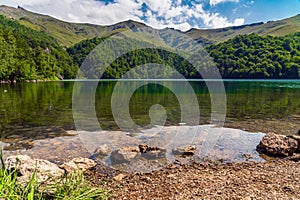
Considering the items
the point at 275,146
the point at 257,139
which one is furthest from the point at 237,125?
the point at 275,146

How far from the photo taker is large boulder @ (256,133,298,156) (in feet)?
37.7

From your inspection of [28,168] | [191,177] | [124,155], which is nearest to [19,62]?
[124,155]

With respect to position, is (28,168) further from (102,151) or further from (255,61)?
(255,61)

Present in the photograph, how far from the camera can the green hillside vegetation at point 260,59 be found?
164 metres

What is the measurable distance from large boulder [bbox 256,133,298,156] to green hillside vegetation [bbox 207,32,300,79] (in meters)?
166

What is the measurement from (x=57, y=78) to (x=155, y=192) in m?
144

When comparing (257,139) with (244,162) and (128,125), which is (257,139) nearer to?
(244,162)

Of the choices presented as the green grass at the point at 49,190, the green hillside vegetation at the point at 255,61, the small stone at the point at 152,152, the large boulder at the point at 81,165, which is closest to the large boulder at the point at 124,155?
the small stone at the point at 152,152

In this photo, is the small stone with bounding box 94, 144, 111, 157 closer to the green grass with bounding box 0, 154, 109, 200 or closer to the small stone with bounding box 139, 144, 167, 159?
the small stone with bounding box 139, 144, 167, 159

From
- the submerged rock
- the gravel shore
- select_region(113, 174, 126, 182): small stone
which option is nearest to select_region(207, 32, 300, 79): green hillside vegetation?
the submerged rock

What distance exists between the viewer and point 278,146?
38.2 ft

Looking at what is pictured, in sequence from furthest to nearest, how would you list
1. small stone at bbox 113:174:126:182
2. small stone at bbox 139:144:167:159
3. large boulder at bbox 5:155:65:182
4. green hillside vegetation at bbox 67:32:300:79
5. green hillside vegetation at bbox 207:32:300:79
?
green hillside vegetation at bbox 207:32:300:79
green hillside vegetation at bbox 67:32:300:79
small stone at bbox 139:144:167:159
small stone at bbox 113:174:126:182
large boulder at bbox 5:155:65:182

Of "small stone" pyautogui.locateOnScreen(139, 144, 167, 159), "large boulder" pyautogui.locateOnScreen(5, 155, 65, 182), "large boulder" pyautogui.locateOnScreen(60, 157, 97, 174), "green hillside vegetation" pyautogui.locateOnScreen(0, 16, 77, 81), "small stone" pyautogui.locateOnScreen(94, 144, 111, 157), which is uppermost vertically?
"green hillside vegetation" pyautogui.locateOnScreen(0, 16, 77, 81)

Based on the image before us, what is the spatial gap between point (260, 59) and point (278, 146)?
176 metres
